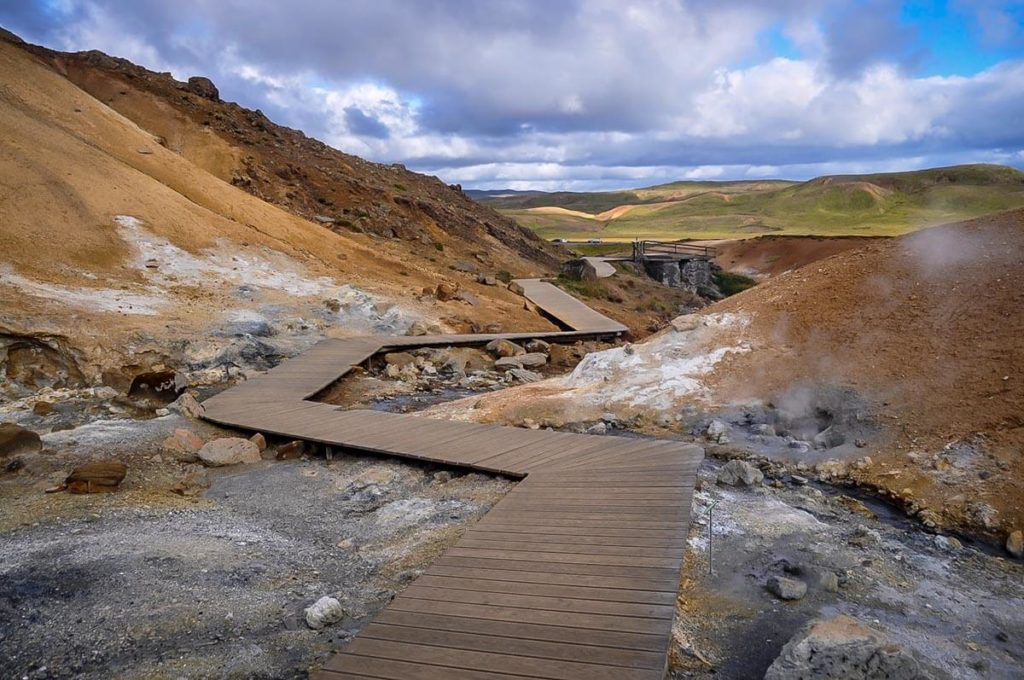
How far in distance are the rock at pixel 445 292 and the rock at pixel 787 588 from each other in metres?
16.5

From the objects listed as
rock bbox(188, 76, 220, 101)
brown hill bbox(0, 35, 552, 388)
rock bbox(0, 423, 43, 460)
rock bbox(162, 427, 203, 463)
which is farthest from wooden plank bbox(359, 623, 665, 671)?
rock bbox(188, 76, 220, 101)

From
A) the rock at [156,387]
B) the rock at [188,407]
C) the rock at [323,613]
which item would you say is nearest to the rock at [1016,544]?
Result: the rock at [323,613]

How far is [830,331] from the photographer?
11734 millimetres

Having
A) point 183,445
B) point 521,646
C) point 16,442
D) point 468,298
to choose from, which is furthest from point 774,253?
point 521,646

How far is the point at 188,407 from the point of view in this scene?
39.4ft

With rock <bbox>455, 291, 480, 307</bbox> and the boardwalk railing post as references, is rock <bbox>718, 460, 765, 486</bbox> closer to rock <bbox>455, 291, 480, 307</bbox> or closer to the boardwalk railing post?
the boardwalk railing post

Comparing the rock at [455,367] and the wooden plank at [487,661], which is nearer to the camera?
the wooden plank at [487,661]

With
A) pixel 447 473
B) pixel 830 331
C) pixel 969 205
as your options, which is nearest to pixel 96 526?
pixel 447 473

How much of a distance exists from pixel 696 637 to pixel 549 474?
268cm

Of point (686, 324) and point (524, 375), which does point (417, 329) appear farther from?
point (686, 324)

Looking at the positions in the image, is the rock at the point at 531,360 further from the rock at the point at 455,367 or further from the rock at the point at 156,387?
the rock at the point at 156,387

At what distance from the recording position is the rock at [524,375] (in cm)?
1602

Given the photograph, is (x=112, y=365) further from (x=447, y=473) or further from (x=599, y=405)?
(x=599, y=405)

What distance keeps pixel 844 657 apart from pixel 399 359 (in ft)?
43.5
